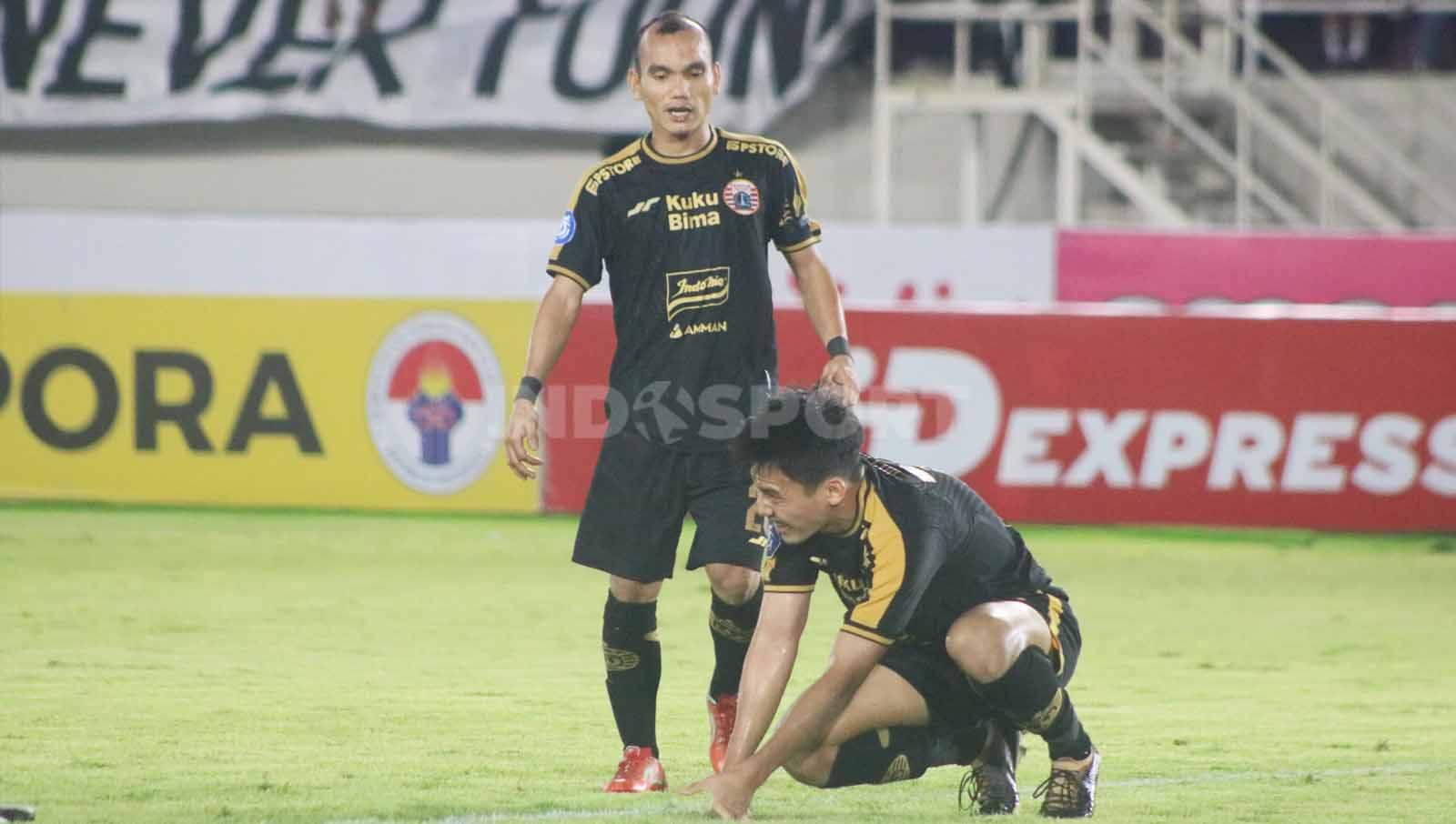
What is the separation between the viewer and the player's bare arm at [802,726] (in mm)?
5582

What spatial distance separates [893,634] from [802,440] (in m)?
0.53

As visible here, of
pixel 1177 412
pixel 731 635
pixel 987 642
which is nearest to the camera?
pixel 987 642

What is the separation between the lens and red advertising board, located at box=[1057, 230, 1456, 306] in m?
19.5

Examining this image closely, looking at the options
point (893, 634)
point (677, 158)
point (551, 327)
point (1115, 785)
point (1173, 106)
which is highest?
point (677, 158)

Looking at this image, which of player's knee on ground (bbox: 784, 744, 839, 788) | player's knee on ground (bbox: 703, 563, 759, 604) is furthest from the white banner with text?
player's knee on ground (bbox: 784, 744, 839, 788)

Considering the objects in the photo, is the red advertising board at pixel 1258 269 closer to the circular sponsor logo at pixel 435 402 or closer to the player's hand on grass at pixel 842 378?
the circular sponsor logo at pixel 435 402

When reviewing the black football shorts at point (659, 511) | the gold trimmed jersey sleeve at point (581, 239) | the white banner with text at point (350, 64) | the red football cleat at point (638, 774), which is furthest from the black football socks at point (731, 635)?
the white banner with text at point (350, 64)

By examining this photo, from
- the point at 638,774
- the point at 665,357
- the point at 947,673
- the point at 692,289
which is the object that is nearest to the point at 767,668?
the point at 947,673

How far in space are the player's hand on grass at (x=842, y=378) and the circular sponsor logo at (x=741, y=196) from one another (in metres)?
A: 0.50

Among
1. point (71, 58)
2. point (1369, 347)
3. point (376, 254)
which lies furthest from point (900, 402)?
point (71, 58)

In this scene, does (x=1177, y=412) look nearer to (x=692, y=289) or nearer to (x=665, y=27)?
(x=692, y=289)

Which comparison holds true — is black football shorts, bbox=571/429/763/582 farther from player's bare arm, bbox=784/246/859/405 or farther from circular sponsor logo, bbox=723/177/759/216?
circular sponsor logo, bbox=723/177/759/216

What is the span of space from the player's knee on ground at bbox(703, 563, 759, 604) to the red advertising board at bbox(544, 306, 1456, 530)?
7715 millimetres

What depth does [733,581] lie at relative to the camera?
21.8 feet
